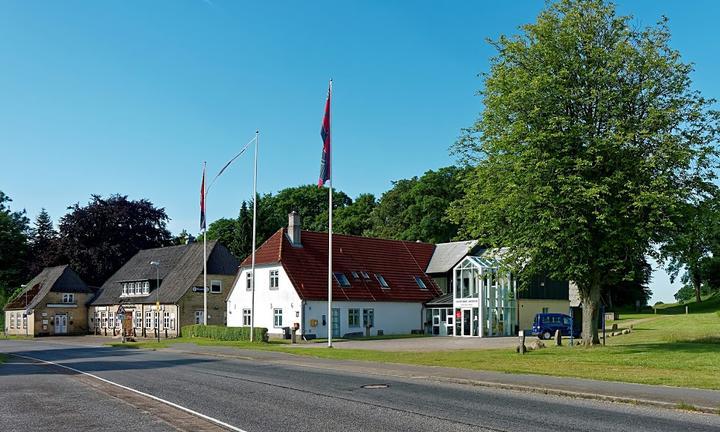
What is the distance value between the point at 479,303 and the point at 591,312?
18558 mm

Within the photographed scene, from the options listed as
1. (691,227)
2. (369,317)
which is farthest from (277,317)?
(691,227)

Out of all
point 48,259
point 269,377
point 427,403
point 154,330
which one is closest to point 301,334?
point 154,330

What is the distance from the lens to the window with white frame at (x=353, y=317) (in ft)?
176

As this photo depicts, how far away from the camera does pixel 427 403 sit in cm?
1577

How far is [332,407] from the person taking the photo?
14977 millimetres

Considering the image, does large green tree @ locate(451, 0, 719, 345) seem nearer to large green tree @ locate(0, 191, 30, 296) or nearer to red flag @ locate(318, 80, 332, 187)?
red flag @ locate(318, 80, 332, 187)

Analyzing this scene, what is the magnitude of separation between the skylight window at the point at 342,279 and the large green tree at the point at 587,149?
21.2 m

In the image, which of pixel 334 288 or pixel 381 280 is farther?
pixel 381 280

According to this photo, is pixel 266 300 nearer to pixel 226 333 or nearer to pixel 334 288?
pixel 226 333

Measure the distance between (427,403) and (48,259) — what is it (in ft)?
269

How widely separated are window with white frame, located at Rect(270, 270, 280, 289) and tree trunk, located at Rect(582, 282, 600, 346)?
26.0m

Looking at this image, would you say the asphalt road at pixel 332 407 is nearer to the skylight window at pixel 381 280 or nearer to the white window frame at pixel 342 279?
the white window frame at pixel 342 279

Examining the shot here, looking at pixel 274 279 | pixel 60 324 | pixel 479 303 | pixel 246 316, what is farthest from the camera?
pixel 60 324

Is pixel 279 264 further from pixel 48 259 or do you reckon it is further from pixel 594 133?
pixel 48 259
